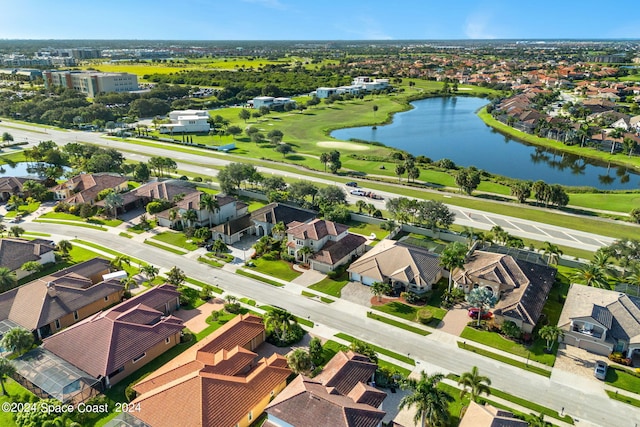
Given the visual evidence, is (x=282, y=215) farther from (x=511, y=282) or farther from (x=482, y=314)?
(x=511, y=282)

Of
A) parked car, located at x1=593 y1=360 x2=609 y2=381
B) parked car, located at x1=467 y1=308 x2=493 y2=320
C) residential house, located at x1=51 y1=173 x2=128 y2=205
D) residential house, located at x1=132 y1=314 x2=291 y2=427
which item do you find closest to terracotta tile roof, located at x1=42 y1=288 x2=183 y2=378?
residential house, located at x1=132 y1=314 x2=291 y2=427

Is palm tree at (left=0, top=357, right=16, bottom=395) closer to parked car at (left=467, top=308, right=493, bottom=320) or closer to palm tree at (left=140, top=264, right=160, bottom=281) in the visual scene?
palm tree at (left=140, top=264, right=160, bottom=281)

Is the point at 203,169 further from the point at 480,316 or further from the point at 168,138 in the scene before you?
the point at 480,316

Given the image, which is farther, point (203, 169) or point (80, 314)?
point (203, 169)

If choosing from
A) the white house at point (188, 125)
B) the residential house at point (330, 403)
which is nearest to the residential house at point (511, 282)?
the residential house at point (330, 403)

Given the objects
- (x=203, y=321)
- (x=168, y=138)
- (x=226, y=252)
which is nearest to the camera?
(x=203, y=321)

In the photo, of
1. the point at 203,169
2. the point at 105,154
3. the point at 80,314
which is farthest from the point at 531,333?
the point at 105,154

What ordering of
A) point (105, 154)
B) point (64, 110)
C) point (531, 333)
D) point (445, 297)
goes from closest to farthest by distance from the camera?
1. point (531, 333)
2. point (445, 297)
3. point (105, 154)
4. point (64, 110)
